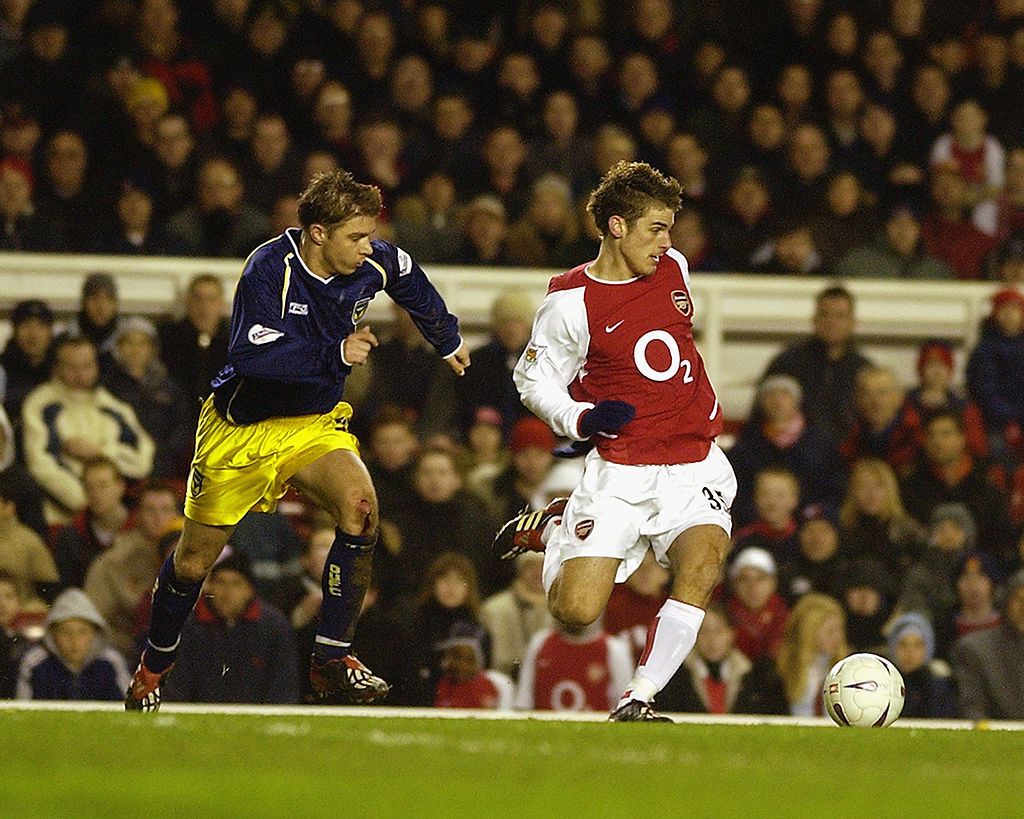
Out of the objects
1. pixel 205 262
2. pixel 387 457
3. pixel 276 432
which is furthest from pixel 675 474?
pixel 205 262

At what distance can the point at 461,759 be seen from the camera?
235 inches

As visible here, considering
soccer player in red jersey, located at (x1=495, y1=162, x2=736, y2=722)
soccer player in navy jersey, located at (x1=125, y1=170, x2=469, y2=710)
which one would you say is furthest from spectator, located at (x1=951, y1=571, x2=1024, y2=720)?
soccer player in navy jersey, located at (x1=125, y1=170, x2=469, y2=710)

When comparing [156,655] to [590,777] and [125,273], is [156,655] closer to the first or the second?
[590,777]

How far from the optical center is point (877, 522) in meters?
12.0

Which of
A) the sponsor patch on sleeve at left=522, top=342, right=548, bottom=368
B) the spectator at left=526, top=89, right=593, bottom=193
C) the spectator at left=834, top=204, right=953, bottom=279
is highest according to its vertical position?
the spectator at left=526, top=89, right=593, bottom=193

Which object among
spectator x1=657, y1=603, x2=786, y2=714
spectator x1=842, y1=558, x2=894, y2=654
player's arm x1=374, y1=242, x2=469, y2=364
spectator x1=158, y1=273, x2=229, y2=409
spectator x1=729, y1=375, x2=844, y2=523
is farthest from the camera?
spectator x1=729, y1=375, x2=844, y2=523

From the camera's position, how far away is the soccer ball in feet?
26.8

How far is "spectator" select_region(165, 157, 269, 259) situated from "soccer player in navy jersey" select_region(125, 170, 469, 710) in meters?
4.74

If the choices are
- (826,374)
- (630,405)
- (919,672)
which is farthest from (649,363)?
(826,374)

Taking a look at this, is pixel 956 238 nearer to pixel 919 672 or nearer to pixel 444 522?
pixel 919 672

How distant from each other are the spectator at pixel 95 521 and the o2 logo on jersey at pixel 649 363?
4073mm

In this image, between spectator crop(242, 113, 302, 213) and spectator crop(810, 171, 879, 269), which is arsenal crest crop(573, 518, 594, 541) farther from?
spectator crop(810, 171, 879, 269)

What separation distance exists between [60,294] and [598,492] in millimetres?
5598

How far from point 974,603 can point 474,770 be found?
634 cm
